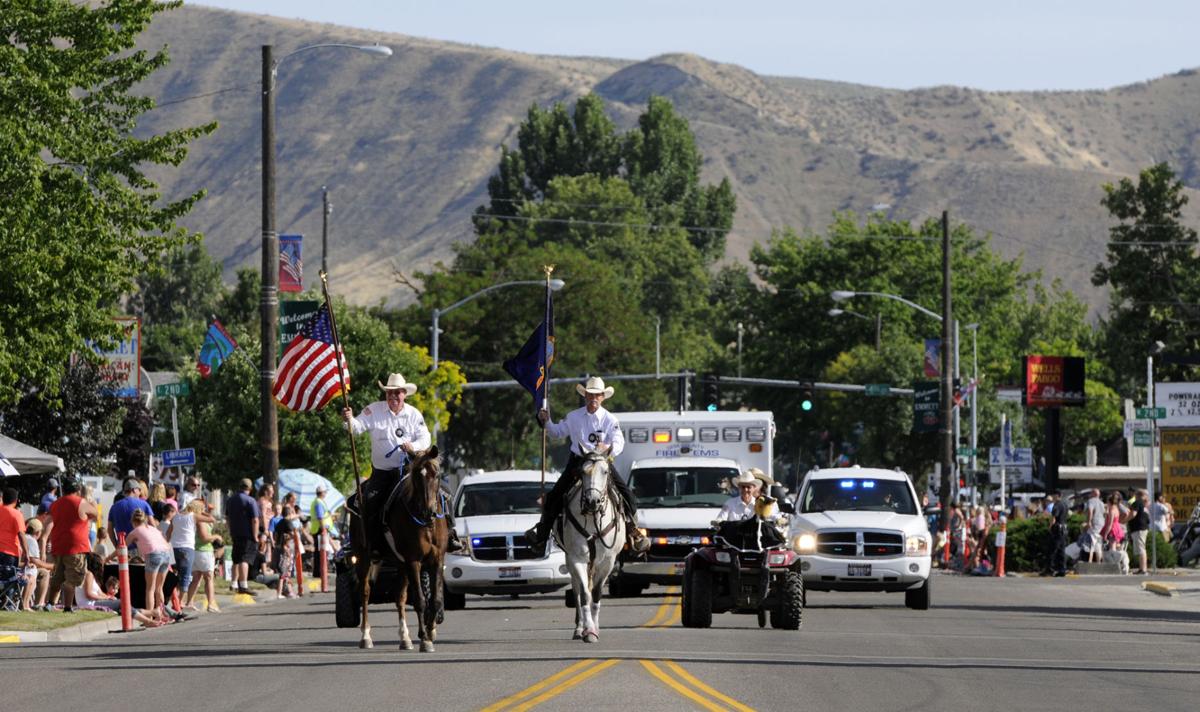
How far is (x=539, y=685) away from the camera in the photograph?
57.8ft

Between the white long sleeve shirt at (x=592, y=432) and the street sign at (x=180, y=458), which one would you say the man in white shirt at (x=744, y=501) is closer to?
the white long sleeve shirt at (x=592, y=432)

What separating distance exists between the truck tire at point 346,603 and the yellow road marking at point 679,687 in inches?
270

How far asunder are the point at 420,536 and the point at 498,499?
11180 mm

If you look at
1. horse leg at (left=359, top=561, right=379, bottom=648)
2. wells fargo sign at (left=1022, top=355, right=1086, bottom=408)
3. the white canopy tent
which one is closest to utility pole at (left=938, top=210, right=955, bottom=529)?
wells fargo sign at (left=1022, top=355, right=1086, bottom=408)

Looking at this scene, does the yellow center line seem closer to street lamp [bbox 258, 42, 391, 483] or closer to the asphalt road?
the asphalt road

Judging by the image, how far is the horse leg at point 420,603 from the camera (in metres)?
21.6

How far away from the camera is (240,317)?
134250 millimetres

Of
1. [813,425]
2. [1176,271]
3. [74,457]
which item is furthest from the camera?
[813,425]

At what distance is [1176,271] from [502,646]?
7162cm

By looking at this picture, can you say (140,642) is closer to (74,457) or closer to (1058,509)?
(1058,509)

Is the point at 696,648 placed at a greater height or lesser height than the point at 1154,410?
lesser

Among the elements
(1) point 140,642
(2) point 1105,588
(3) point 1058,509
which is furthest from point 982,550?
(1) point 140,642

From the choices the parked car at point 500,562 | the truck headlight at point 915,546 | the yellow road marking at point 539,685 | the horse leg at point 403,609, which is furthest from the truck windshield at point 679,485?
the yellow road marking at point 539,685

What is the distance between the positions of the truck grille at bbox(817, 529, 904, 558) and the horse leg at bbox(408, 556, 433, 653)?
35.1ft
